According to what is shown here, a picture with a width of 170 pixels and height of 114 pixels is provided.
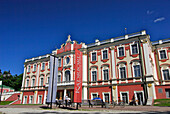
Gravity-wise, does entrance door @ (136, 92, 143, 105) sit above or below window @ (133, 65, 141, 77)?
below

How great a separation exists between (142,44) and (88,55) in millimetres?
10236

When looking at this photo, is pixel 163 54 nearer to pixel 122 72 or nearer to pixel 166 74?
pixel 166 74

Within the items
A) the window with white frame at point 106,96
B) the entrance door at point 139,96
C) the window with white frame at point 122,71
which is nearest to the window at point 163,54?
the window with white frame at point 122,71

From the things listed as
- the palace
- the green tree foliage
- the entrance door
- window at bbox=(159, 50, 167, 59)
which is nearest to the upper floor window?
the palace

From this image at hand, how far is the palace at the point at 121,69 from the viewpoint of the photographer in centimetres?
2298

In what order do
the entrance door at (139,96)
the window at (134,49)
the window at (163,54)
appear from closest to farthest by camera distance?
the entrance door at (139,96) → the window at (134,49) → the window at (163,54)

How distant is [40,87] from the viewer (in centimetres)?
3441

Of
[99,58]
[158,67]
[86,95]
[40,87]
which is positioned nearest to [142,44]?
[158,67]

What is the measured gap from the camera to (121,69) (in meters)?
25.3

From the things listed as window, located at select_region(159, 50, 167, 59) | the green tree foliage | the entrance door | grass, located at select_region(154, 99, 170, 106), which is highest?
window, located at select_region(159, 50, 167, 59)

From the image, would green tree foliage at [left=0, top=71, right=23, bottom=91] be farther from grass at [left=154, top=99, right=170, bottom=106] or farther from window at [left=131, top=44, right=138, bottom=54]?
grass at [left=154, top=99, right=170, bottom=106]

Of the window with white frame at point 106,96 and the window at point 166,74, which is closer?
the window with white frame at point 106,96

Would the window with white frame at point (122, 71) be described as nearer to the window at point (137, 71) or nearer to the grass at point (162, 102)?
the window at point (137, 71)

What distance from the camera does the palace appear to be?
22984mm
